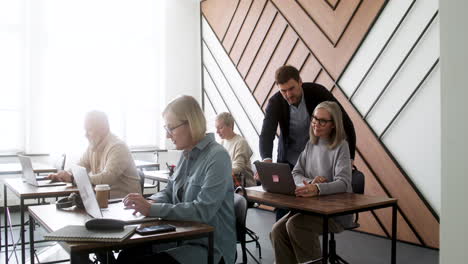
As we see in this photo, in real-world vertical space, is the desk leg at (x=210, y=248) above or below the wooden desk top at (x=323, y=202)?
below

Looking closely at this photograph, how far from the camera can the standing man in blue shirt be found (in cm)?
312

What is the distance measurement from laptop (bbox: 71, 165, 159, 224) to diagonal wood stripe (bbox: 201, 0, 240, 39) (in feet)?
16.0

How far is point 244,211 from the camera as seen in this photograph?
1975 millimetres

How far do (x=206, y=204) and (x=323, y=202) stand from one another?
31.7 inches

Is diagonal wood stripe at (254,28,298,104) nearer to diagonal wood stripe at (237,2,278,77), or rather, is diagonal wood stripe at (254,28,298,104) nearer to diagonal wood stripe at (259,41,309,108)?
diagonal wood stripe at (259,41,309,108)

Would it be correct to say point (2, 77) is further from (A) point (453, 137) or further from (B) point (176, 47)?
(A) point (453, 137)

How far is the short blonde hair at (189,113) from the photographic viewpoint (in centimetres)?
189

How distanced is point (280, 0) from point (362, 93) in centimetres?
182

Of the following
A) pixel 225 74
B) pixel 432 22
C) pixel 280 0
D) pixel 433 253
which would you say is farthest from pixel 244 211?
pixel 225 74

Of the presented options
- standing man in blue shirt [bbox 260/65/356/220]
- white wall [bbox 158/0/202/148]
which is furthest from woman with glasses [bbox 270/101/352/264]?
white wall [bbox 158/0/202/148]

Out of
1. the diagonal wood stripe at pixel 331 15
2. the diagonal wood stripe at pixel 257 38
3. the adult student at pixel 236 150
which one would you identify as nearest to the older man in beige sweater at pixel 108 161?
the adult student at pixel 236 150

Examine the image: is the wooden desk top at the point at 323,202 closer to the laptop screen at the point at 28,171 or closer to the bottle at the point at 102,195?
the bottle at the point at 102,195

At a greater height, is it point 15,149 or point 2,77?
point 2,77

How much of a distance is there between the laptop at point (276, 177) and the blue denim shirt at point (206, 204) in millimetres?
643
